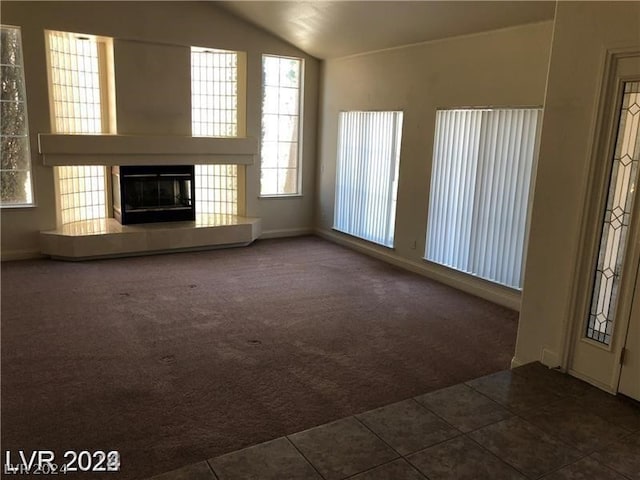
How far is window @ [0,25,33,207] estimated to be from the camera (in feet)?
20.0

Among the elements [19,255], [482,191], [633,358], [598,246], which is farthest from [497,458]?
[19,255]

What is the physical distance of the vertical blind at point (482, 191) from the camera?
197 inches

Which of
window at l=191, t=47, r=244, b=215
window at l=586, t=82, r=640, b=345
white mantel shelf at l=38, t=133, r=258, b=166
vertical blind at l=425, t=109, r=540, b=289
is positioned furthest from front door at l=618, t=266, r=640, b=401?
window at l=191, t=47, r=244, b=215

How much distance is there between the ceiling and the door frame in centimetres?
174

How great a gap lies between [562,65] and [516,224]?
209cm

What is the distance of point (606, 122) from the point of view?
120 inches

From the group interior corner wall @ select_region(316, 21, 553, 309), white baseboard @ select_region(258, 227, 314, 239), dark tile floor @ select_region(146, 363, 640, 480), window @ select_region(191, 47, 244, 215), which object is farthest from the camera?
white baseboard @ select_region(258, 227, 314, 239)

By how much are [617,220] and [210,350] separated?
2.86 meters

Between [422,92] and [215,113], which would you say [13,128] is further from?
[422,92]

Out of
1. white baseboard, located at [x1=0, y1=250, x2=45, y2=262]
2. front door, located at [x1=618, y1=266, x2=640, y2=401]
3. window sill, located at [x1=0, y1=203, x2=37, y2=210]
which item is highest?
window sill, located at [x1=0, y1=203, x2=37, y2=210]

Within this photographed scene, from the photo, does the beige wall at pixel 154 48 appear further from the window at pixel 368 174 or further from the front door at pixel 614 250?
the front door at pixel 614 250

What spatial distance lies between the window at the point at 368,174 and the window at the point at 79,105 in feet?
10.6

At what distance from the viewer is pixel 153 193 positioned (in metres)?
7.21

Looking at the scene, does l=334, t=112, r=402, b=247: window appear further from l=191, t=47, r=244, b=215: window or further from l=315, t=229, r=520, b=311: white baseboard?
l=191, t=47, r=244, b=215: window
